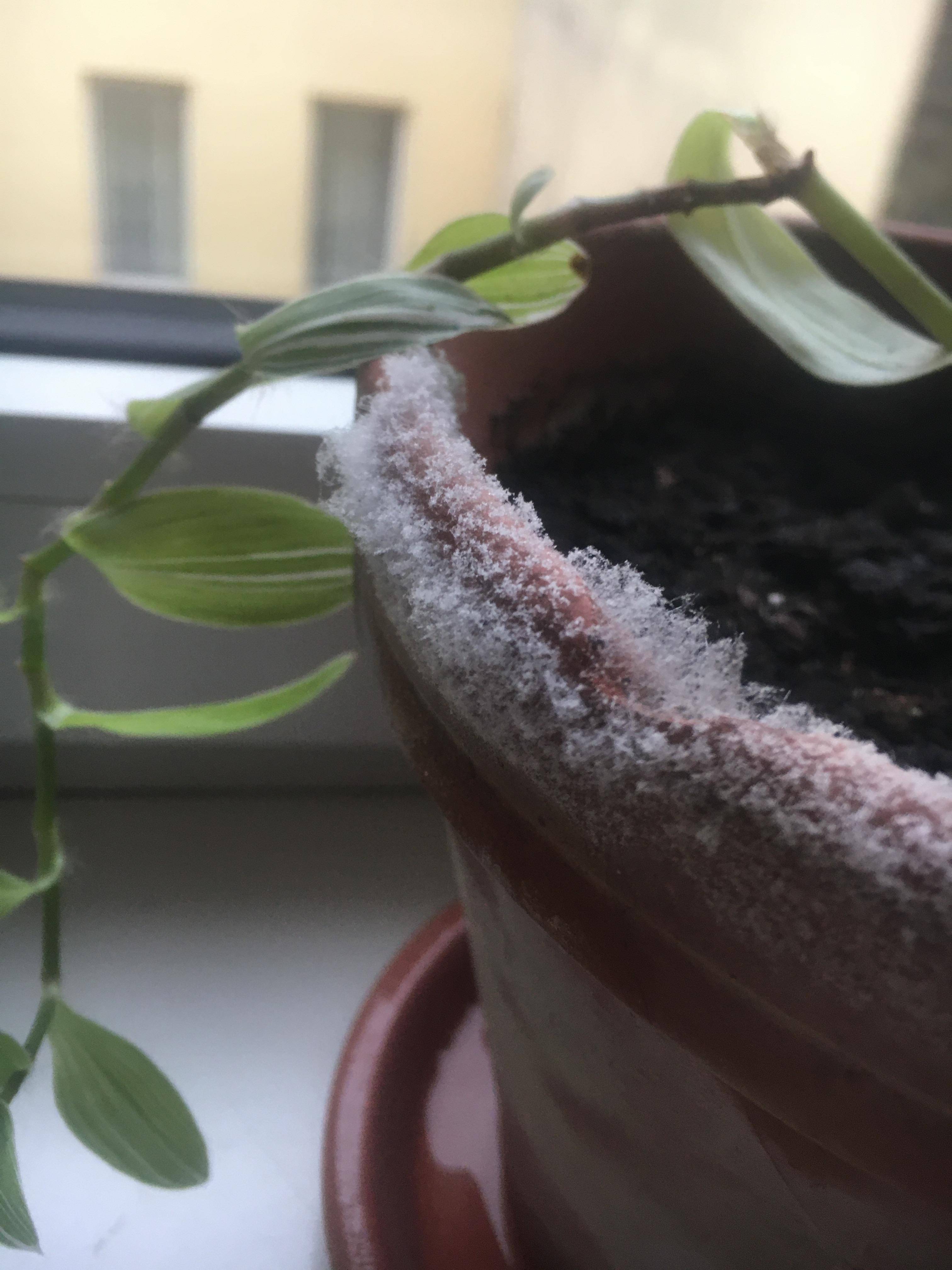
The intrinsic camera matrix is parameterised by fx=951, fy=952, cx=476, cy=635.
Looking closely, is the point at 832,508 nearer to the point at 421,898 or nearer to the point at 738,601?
the point at 738,601

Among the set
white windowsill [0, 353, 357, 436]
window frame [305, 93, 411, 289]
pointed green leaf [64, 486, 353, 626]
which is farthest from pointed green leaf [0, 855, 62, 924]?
window frame [305, 93, 411, 289]

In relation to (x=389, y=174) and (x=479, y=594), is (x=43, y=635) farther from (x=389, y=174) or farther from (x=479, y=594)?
(x=389, y=174)

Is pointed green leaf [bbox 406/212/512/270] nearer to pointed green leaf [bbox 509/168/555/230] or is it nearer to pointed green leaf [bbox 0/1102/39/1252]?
pointed green leaf [bbox 509/168/555/230]

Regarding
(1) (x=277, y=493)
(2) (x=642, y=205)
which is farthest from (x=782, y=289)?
(1) (x=277, y=493)

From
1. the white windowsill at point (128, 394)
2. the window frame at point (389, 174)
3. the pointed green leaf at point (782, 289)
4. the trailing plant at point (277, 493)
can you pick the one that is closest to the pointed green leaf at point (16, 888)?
the trailing plant at point (277, 493)

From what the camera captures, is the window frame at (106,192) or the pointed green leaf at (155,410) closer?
the pointed green leaf at (155,410)

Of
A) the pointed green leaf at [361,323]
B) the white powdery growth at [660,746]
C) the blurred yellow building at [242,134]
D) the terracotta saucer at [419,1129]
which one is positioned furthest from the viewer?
the blurred yellow building at [242,134]

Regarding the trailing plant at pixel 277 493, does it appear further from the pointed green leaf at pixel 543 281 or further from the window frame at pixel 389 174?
the window frame at pixel 389 174

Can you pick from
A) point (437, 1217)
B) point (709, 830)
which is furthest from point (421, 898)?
point (709, 830)
